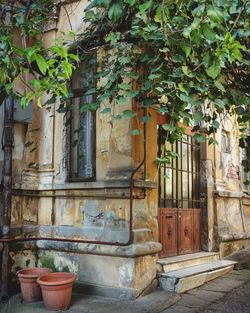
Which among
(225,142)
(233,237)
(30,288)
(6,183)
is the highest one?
(225,142)

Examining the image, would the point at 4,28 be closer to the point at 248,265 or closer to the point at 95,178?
the point at 95,178

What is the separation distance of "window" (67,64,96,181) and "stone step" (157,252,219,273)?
181 cm

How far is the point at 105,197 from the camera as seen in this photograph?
20.7 ft

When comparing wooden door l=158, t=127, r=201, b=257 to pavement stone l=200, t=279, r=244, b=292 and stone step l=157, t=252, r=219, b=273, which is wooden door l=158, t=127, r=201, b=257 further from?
pavement stone l=200, t=279, r=244, b=292

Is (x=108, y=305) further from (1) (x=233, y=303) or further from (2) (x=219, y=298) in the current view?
(1) (x=233, y=303)

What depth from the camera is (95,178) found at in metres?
6.58

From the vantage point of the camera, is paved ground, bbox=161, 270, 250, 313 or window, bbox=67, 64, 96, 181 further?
window, bbox=67, 64, 96, 181

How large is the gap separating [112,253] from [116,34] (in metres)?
3.08

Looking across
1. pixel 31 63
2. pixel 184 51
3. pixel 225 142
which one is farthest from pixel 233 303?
pixel 31 63

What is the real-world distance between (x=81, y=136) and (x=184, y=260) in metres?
2.75

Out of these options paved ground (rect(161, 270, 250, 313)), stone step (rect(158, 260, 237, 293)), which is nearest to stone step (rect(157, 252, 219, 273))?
stone step (rect(158, 260, 237, 293))

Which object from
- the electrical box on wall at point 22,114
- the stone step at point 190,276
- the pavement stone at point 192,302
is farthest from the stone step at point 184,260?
the electrical box on wall at point 22,114

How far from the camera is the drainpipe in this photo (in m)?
6.14

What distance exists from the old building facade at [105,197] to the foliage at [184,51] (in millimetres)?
1499
